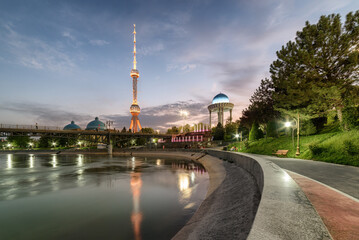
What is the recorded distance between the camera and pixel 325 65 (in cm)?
2247

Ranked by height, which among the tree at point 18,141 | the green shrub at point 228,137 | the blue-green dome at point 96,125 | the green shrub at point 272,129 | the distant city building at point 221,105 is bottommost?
the tree at point 18,141

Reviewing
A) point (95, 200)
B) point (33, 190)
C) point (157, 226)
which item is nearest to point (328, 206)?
point (157, 226)

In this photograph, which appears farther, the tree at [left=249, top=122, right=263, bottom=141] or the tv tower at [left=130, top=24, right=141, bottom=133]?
the tv tower at [left=130, top=24, right=141, bottom=133]

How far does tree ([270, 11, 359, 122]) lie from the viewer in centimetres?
2147

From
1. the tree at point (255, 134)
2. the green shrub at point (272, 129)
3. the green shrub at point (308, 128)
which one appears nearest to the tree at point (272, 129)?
the green shrub at point (272, 129)

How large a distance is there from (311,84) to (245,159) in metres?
14.7

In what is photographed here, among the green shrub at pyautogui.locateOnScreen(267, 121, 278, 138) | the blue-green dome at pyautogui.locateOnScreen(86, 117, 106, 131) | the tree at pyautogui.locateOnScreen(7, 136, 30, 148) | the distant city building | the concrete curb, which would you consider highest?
the distant city building

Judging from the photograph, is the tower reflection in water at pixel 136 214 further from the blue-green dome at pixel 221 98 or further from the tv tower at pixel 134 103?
the tv tower at pixel 134 103

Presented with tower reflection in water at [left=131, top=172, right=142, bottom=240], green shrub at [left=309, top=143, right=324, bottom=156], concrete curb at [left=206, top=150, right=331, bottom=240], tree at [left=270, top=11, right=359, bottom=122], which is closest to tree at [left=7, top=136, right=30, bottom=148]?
tower reflection in water at [left=131, top=172, right=142, bottom=240]

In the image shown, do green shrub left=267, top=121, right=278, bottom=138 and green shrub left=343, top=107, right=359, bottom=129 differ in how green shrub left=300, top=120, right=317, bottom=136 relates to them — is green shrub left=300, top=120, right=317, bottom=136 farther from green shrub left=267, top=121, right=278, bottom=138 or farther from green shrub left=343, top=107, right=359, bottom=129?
green shrub left=267, top=121, right=278, bottom=138

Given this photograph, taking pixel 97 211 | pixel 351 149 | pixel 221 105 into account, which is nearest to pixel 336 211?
pixel 97 211

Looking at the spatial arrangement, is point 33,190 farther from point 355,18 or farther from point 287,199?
point 355,18

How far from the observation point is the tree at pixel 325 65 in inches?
845

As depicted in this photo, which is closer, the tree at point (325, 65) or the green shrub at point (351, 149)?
the green shrub at point (351, 149)
